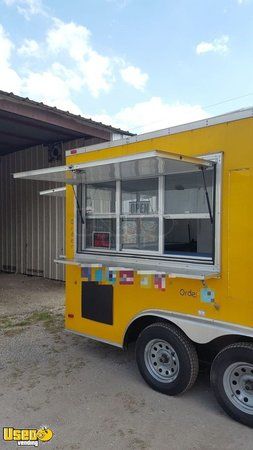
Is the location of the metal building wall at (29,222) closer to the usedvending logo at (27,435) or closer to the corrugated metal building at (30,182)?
the corrugated metal building at (30,182)

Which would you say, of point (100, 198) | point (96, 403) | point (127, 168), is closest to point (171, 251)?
point (127, 168)

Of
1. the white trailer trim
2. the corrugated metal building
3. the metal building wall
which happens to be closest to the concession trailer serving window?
the white trailer trim

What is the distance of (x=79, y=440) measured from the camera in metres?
2.84

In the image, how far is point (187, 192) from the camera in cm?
360

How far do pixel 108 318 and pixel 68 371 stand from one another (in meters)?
0.74

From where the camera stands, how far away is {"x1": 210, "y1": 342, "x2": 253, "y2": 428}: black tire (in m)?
2.99

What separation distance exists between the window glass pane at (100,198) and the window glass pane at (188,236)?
836 mm

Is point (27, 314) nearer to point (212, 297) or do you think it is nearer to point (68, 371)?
point (68, 371)

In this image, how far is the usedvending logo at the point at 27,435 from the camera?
112 inches

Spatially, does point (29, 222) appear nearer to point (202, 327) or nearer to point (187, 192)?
point (187, 192)

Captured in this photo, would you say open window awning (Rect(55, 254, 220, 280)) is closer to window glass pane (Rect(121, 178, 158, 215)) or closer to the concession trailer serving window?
the concession trailer serving window

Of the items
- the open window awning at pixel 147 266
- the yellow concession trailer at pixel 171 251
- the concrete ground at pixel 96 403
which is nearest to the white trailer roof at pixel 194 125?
the yellow concession trailer at pixel 171 251

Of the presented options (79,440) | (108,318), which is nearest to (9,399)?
(79,440)

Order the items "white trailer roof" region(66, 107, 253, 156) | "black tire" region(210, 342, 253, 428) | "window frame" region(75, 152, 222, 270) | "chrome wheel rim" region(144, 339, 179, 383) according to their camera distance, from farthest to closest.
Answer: "chrome wheel rim" region(144, 339, 179, 383) < "window frame" region(75, 152, 222, 270) < "white trailer roof" region(66, 107, 253, 156) < "black tire" region(210, 342, 253, 428)
